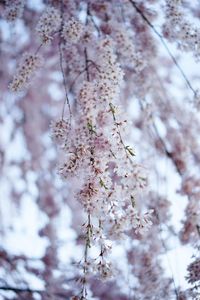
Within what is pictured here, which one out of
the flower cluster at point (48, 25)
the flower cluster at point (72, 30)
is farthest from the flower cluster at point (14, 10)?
the flower cluster at point (72, 30)

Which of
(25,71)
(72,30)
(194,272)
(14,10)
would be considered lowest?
(194,272)

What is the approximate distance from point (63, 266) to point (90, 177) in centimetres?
303

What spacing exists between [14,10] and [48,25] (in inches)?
14.2

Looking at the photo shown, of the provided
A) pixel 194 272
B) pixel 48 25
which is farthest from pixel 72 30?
pixel 194 272

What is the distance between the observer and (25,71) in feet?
8.31

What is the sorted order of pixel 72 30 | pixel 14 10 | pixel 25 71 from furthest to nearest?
pixel 14 10 → pixel 72 30 → pixel 25 71

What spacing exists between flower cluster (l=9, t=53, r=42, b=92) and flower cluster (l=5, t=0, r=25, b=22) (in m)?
0.33

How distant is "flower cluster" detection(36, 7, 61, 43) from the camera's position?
8.49 ft

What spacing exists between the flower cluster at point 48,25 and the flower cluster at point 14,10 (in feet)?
0.76

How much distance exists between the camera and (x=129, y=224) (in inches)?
82.0

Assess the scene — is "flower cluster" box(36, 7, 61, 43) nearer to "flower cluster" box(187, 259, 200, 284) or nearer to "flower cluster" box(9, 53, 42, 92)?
"flower cluster" box(9, 53, 42, 92)

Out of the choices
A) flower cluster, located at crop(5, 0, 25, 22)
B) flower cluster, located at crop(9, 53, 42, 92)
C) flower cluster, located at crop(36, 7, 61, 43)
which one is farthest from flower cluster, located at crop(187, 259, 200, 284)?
flower cluster, located at crop(5, 0, 25, 22)

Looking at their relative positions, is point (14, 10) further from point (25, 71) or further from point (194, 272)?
point (194, 272)

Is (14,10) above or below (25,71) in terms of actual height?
above
